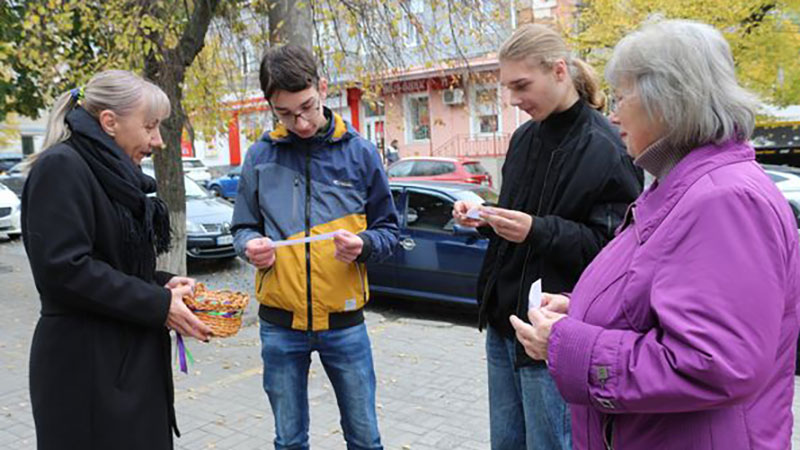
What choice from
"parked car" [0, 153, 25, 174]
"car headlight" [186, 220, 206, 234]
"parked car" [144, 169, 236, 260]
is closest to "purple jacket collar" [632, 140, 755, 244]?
"parked car" [144, 169, 236, 260]

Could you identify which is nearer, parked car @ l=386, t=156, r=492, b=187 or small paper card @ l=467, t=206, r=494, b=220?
small paper card @ l=467, t=206, r=494, b=220

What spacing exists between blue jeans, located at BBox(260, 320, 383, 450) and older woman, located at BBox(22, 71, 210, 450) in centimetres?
53

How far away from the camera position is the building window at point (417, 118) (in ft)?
99.1

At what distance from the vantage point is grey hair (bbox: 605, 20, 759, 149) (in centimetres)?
152

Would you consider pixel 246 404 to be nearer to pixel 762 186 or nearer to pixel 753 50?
pixel 762 186

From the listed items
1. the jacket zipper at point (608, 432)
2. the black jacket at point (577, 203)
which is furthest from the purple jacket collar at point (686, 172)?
the black jacket at point (577, 203)

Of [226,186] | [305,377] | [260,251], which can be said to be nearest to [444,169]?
[226,186]

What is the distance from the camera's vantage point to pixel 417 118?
102 ft

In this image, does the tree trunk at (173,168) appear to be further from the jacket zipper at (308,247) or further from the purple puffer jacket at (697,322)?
the purple puffer jacket at (697,322)

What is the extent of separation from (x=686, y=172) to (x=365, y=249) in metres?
1.51

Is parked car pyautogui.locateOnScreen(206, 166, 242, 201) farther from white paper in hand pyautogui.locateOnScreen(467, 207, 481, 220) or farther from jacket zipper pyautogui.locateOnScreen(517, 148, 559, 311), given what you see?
jacket zipper pyautogui.locateOnScreen(517, 148, 559, 311)

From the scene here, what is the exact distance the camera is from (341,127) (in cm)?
297

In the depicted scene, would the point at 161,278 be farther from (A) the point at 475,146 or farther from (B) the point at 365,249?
(A) the point at 475,146

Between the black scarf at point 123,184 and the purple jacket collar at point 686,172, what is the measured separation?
163cm
